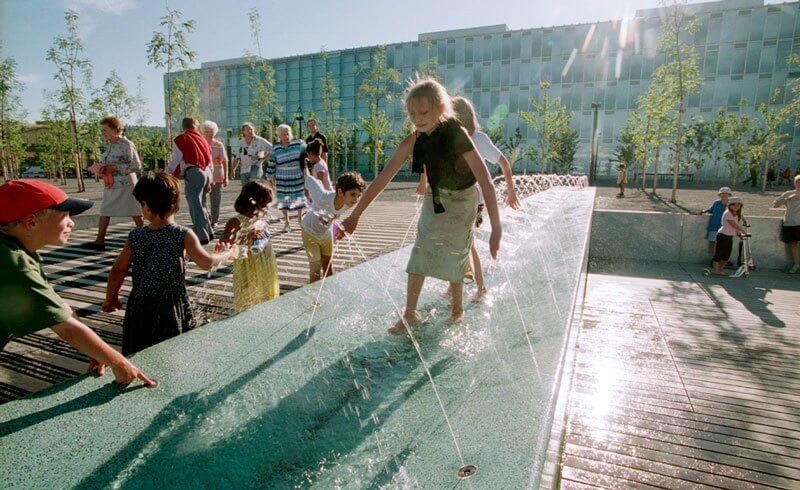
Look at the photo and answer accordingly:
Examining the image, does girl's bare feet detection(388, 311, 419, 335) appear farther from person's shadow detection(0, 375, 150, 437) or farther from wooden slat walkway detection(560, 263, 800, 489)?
person's shadow detection(0, 375, 150, 437)

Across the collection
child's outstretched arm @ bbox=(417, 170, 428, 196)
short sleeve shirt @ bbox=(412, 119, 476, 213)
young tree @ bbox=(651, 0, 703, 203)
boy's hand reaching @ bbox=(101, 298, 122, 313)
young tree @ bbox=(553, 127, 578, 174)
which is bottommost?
boy's hand reaching @ bbox=(101, 298, 122, 313)

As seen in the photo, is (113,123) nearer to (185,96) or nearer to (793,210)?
(793,210)

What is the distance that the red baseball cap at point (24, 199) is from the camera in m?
1.76

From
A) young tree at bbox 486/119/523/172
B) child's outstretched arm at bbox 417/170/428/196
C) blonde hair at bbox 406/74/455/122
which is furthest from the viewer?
young tree at bbox 486/119/523/172

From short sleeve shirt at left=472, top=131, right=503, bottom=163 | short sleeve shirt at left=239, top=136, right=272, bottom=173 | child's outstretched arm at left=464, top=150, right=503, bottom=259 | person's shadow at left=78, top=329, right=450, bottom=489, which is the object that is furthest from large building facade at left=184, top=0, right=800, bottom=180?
person's shadow at left=78, top=329, right=450, bottom=489

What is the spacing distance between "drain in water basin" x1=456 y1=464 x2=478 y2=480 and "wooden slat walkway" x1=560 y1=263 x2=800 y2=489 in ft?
3.06

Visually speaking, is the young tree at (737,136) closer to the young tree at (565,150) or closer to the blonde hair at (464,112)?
the young tree at (565,150)

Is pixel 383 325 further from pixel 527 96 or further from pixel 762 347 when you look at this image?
pixel 527 96

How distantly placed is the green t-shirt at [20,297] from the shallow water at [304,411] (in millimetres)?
505

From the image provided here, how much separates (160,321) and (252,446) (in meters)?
1.30

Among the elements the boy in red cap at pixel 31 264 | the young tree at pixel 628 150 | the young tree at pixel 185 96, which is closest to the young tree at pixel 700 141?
the young tree at pixel 628 150

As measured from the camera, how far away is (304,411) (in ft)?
7.18

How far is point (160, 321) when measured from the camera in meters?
2.82

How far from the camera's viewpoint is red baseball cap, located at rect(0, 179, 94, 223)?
5.76 feet
